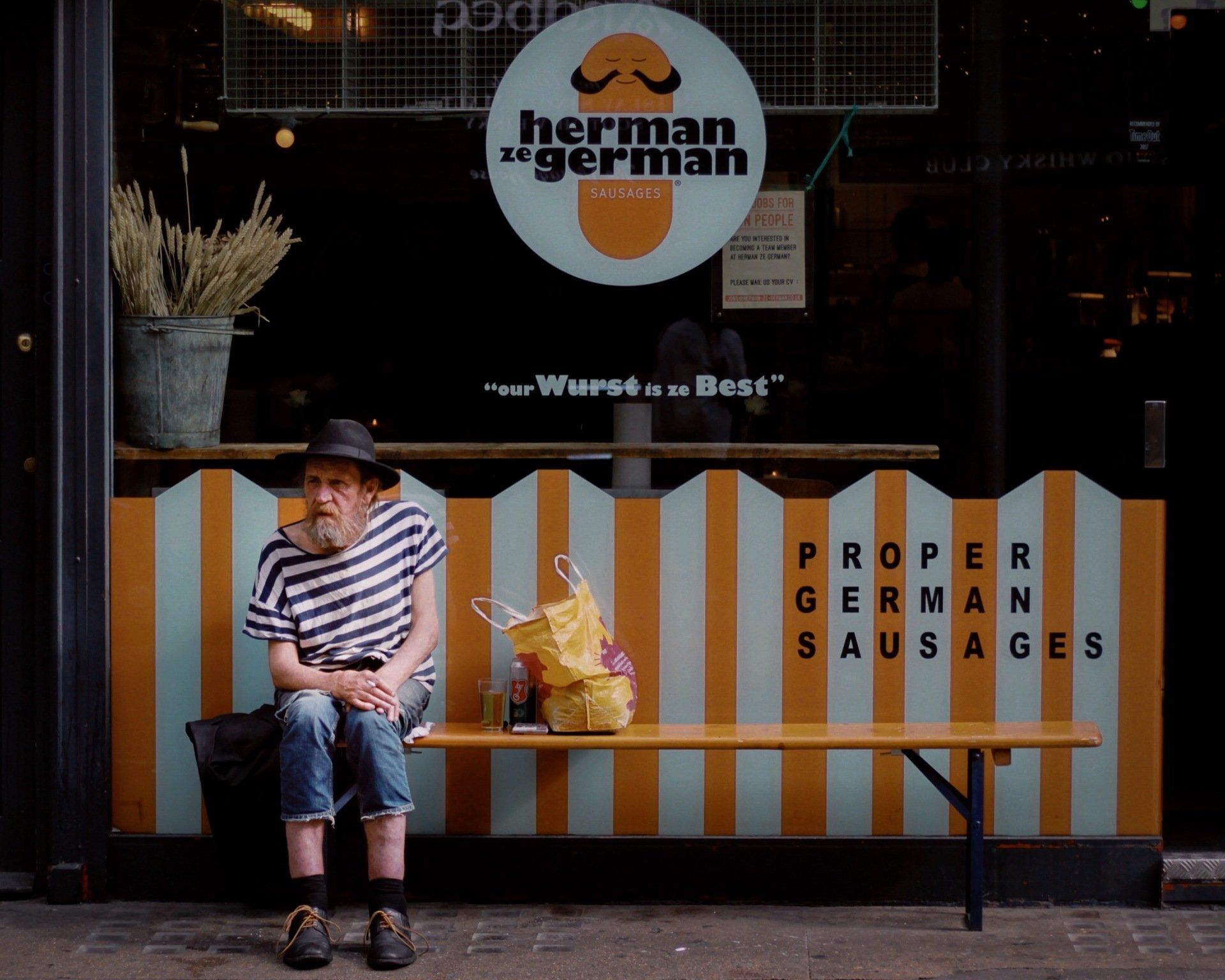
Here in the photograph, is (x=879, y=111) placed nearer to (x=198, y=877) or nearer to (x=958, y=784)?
(x=958, y=784)

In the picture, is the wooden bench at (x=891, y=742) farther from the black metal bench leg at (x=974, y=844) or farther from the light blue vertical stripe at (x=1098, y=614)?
the light blue vertical stripe at (x=1098, y=614)

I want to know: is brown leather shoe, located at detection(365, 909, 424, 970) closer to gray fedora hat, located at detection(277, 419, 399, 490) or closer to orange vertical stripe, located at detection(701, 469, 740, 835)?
orange vertical stripe, located at detection(701, 469, 740, 835)

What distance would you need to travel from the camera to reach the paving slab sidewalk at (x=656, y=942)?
412 centimetres

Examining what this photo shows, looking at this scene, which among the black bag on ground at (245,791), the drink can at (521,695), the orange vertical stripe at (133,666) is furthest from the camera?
the orange vertical stripe at (133,666)

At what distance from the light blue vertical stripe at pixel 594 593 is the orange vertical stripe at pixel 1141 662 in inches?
60.4

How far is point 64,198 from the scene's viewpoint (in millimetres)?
4574

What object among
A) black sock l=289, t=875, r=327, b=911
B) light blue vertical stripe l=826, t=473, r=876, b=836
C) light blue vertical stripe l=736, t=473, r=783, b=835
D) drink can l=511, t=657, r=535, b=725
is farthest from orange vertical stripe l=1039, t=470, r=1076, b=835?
black sock l=289, t=875, r=327, b=911

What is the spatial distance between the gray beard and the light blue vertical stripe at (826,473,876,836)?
143 centimetres

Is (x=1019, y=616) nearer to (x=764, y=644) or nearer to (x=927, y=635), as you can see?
(x=927, y=635)

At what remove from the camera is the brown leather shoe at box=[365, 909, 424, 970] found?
4105 mm

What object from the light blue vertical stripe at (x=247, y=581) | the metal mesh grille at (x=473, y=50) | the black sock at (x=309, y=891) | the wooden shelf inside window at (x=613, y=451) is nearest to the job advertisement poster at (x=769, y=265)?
the metal mesh grille at (x=473, y=50)

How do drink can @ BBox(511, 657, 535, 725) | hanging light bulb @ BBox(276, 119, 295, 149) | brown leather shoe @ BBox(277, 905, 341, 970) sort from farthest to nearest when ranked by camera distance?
hanging light bulb @ BBox(276, 119, 295, 149), drink can @ BBox(511, 657, 535, 725), brown leather shoe @ BBox(277, 905, 341, 970)

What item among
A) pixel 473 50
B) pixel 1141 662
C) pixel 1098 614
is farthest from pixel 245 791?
pixel 1141 662

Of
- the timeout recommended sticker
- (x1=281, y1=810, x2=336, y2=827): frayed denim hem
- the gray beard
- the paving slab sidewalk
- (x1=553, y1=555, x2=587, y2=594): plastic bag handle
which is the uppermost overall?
the timeout recommended sticker
